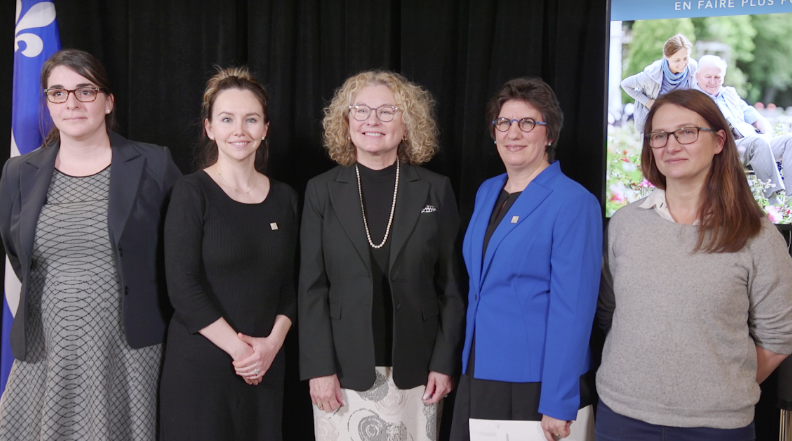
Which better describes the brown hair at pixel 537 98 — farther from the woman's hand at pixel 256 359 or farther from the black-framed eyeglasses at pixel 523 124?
the woman's hand at pixel 256 359

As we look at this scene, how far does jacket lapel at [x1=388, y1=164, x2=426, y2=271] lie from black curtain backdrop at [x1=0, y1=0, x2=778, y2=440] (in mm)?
→ 813

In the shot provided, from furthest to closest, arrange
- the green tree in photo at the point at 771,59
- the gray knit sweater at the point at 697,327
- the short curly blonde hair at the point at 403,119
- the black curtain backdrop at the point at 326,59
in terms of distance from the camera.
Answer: the black curtain backdrop at the point at 326,59
the green tree in photo at the point at 771,59
the short curly blonde hair at the point at 403,119
the gray knit sweater at the point at 697,327

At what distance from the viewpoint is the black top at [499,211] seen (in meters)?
2.08

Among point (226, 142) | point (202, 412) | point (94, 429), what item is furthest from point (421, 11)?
point (94, 429)

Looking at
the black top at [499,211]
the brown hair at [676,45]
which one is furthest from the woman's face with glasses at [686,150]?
the brown hair at [676,45]

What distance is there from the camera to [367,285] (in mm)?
2047

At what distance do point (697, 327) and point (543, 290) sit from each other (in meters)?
0.46

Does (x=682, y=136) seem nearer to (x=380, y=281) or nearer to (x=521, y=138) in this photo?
(x=521, y=138)

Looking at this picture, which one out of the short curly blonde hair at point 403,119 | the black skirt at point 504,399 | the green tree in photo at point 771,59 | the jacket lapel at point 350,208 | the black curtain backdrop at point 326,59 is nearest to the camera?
the black skirt at point 504,399

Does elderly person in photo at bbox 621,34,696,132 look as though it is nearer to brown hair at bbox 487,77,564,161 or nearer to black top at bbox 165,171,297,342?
brown hair at bbox 487,77,564,161

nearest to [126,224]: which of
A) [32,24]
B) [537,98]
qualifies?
[537,98]

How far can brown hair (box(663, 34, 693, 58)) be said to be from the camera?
8.33 feet

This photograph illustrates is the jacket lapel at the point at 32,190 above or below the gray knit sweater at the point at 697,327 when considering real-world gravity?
above

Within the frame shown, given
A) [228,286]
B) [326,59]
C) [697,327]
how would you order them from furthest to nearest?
[326,59]
[228,286]
[697,327]
